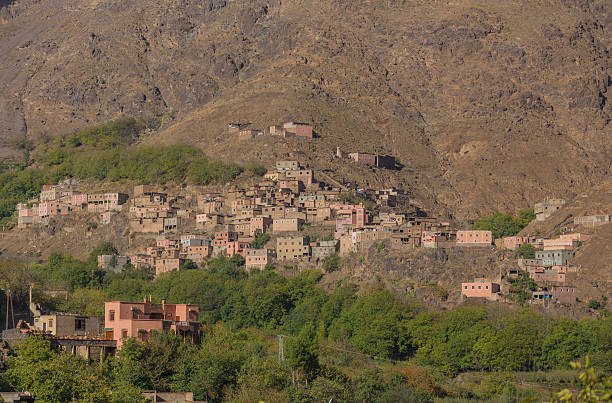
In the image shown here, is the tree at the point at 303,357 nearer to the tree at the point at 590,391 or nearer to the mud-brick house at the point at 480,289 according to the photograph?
the mud-brick house at the point at 480,289

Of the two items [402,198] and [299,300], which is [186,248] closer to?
[299,300]

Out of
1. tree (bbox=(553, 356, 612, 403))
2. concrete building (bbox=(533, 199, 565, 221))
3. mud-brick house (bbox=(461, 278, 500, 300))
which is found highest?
concrete building (bbox=(533, 199, 565, 221))

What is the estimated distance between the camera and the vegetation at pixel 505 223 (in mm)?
130375

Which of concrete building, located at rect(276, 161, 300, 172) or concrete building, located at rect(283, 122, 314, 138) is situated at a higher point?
concrete building, located at rect(283, 122, 314, 138)

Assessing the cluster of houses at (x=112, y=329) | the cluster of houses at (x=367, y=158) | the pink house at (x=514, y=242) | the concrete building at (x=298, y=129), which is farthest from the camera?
the concrete building at (x=298, y=129)

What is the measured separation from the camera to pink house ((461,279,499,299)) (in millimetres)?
104125

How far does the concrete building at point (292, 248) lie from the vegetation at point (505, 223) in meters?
21.7

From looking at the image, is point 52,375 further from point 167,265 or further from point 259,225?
point 259,225

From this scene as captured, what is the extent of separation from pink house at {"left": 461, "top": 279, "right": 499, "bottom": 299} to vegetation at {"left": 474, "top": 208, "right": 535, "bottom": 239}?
23478mm

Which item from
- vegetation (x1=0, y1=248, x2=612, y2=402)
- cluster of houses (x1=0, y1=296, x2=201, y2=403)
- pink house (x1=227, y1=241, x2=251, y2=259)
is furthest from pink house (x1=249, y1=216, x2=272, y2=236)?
cluster of houses (x1=0, y1=296, x2=201, y2=403)

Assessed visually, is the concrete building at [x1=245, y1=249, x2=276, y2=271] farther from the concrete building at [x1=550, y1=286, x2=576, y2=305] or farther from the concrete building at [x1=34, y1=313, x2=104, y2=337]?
the concrete building at [x1=34, y1=313, x2=104, y2=337]

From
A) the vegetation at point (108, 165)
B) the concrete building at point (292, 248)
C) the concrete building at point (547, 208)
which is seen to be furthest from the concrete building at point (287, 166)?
the concrete building at point (547, 208)

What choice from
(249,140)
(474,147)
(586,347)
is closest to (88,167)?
(249,140)

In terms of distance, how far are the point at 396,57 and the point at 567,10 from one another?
2918 cm
